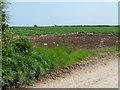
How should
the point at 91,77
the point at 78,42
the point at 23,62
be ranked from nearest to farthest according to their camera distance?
the point at 23,62
the point at 91,77
the point at 78,42

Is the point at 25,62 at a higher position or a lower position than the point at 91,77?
higher

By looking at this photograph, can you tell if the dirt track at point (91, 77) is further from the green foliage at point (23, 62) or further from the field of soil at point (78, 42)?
the field of soil at point (78, 42)

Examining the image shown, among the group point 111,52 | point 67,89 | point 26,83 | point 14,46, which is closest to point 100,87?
point 67,89

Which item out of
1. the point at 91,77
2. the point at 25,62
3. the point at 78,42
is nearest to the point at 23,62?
the point at 25,62

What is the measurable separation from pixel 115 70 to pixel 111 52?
187 inches

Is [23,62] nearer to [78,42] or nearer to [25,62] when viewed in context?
[25,62]

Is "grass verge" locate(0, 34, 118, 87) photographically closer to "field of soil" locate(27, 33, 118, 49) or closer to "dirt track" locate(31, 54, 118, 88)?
"dirt track" locate(31, 54, 118, 88)

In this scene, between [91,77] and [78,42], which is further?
[78,42]

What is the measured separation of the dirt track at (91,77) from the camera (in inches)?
465

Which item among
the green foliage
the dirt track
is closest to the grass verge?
the green foliage

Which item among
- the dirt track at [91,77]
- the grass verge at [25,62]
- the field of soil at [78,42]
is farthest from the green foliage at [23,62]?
the field of soil at [78,42]

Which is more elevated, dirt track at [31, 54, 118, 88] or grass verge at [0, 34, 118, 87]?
grass verge at [0, 34, 118, 87]

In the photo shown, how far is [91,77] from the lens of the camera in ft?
42.4

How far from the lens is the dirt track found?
465 inches
